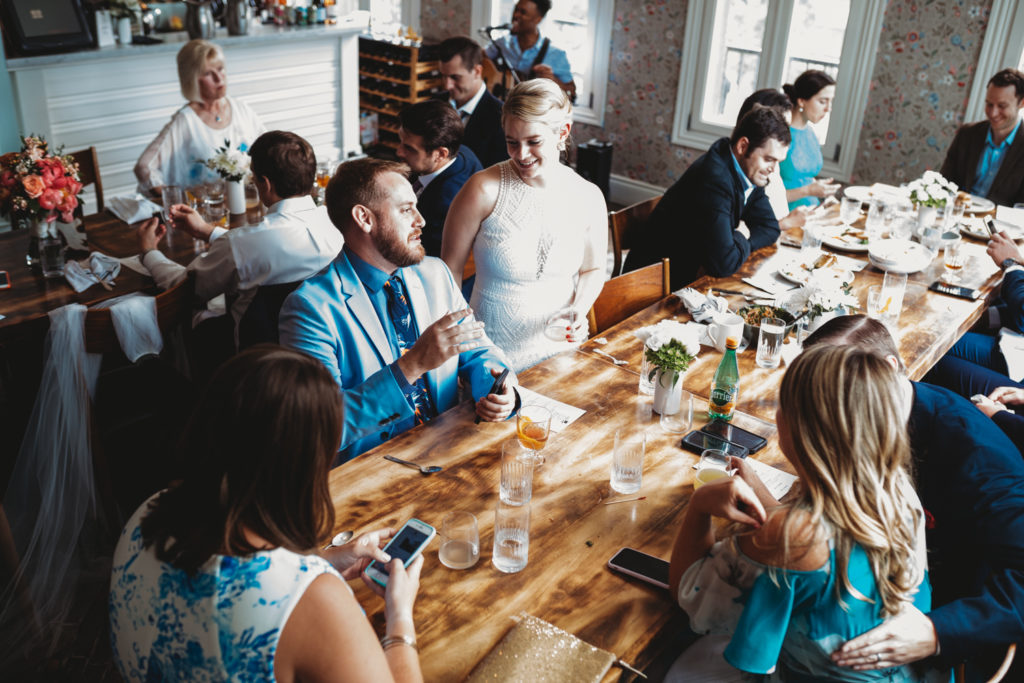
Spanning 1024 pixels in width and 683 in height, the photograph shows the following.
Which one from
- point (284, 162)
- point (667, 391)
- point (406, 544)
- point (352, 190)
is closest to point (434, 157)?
point (284, 162)

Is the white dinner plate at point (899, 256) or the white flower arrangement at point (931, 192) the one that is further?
the white flower arrangement at point (931, 192)

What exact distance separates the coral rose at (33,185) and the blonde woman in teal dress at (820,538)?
269 centimetres

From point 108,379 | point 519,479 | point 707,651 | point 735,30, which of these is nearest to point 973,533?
point 707,651

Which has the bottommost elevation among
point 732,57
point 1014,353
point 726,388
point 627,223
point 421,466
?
point 1014,353

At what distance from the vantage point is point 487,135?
4457 mm

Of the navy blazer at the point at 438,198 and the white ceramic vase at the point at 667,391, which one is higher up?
the navy blazer at the point at 438,198

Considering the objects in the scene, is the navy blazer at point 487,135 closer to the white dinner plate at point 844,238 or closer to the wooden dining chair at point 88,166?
the white dinner plate at point 844,238

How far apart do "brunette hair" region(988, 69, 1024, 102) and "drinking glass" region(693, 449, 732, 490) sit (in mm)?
3514

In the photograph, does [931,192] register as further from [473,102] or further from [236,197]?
[236,197]

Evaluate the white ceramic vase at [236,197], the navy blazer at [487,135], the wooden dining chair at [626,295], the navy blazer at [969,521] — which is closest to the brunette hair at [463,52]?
the navy blazer at [487,135]

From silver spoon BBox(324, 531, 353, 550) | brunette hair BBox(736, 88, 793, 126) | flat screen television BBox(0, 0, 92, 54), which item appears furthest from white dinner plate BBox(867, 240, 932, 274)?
flat screen television BBox(0, 0, 92, 54)

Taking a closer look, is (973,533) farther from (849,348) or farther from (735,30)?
(735,30)

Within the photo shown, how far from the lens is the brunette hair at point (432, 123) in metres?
3.28

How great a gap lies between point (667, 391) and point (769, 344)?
0.56 meters
